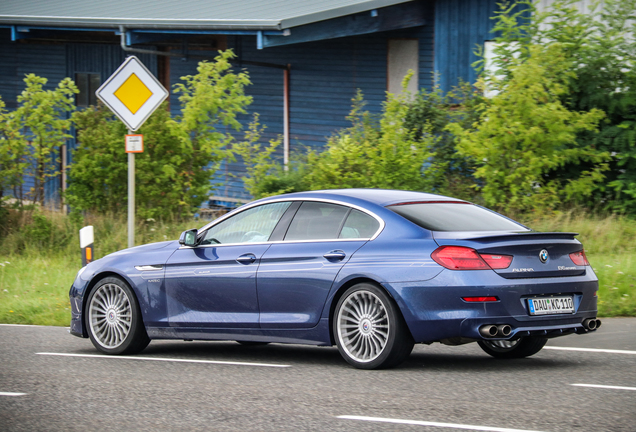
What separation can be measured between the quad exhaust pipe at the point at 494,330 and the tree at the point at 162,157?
9520 mm

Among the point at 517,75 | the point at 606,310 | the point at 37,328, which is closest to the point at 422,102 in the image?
the point at 517,75

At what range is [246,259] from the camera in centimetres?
788

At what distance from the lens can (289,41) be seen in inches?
719

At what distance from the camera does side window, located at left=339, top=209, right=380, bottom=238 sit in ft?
24.1

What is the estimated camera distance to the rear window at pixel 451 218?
23.7 ft

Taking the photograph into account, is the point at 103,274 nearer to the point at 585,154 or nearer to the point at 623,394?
the point at 623,394

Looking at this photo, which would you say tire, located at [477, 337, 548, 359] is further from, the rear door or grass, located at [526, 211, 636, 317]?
grass, located at [526, 211, 636, 317]

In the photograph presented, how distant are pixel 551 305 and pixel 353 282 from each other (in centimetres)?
156

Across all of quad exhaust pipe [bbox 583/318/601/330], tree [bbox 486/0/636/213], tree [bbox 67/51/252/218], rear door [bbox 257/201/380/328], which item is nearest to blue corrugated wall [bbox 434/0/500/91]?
tree [bbox 486/0/636/213]

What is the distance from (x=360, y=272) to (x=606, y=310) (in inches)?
166

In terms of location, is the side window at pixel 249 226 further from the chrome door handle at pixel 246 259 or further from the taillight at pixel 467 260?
the taillight at pixel 467 260

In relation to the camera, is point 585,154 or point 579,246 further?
point 585,154

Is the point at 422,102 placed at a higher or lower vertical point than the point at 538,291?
higher

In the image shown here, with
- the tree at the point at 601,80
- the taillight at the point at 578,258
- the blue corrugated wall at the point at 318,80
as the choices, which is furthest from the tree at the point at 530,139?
the taillight at the point at 578,258
